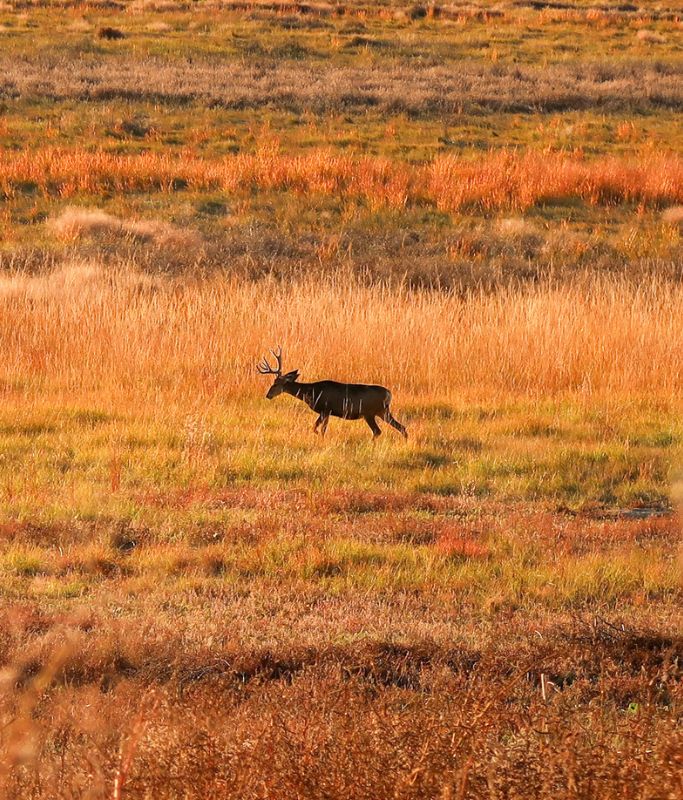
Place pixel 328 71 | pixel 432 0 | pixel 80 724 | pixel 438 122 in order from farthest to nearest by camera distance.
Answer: pixel 432 0
pixel 328 71
pixel 438 122
pixel 80 724

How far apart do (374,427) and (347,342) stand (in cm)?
259

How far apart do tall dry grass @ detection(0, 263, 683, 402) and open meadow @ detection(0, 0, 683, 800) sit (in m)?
0.04

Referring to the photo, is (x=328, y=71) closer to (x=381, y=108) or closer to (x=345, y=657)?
(x=381, y=108)

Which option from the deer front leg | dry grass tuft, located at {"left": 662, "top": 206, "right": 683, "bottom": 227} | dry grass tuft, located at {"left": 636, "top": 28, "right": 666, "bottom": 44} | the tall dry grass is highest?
dry grass tuft, located at {"left": 636, "top": 28, "right": 666, "bottom": 44}

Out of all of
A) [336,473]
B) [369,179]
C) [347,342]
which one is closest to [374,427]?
[336,473]

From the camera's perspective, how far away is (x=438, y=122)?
91.9ft

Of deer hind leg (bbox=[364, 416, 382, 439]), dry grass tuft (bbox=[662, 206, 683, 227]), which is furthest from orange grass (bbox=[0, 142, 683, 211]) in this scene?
deer hind leg (bbox=[364, 416, 382, 439])

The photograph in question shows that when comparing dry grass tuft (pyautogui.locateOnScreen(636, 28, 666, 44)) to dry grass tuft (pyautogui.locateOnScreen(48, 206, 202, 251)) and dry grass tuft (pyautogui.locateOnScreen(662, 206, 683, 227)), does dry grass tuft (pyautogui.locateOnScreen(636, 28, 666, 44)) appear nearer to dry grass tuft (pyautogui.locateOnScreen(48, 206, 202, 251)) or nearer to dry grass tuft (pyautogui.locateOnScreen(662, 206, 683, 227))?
dry grass tuft (pyautogui.locateOnScreen(662, 206, 683, 227))

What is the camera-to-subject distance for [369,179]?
67.1ft

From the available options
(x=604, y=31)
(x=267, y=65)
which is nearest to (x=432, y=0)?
(x=604, y=31)

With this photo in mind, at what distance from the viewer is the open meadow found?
337 cm

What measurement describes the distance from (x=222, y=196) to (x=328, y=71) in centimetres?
1492

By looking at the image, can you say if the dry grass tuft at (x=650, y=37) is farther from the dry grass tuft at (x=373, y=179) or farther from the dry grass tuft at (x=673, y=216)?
the dry grass tuft at (x=673, y=216)

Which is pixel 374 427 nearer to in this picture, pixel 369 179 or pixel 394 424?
pixel 394 424
